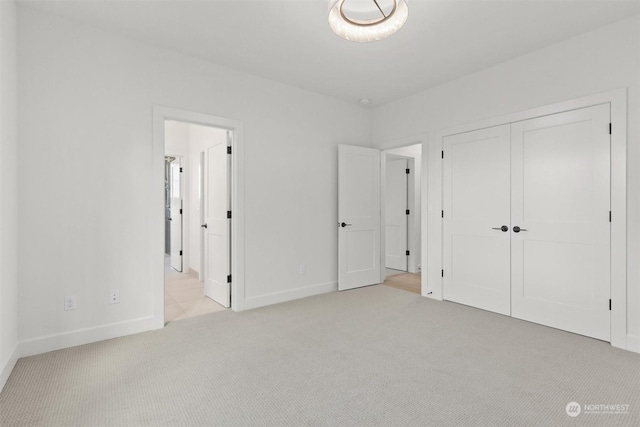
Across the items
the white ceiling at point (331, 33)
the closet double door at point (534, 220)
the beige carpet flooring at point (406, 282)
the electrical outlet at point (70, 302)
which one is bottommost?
the beige carpet flooring at point (406, 282)

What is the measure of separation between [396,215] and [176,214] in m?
4.17

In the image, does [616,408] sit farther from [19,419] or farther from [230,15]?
[230,15]

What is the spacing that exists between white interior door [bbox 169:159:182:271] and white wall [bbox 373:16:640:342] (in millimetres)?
4185

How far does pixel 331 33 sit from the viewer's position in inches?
110

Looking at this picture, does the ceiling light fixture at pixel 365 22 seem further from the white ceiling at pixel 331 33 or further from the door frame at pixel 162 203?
the door frame at pixel 162 203

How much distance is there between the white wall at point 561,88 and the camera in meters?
2.56

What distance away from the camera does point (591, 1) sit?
239 centimetres

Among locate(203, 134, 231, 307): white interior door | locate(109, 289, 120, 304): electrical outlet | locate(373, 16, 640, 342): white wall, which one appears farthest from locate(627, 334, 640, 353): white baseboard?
locate(109, 289, 120, 304): electrical outlet

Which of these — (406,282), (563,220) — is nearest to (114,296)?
(406,282)

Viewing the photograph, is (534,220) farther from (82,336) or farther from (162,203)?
(82,336)

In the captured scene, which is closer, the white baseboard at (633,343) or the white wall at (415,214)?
the white baseboard at (633,343)

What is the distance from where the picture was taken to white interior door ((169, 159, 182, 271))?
5.95 metres

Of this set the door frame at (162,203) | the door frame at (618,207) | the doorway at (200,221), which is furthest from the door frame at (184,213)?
the door frame at (618,207)

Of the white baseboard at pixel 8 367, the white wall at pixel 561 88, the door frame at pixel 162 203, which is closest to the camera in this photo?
the white baseboard at pixel 8 367
